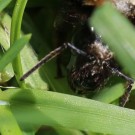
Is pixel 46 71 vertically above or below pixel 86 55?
below

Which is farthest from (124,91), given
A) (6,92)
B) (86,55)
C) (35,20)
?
(35,20)

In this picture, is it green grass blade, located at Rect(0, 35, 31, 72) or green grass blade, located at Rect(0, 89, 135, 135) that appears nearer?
green grass blade, located at Rect(0, 35, 31, 72)

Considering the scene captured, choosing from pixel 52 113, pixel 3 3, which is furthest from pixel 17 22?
pixel 52 113

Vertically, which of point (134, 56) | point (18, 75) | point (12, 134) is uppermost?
point (134, 56)

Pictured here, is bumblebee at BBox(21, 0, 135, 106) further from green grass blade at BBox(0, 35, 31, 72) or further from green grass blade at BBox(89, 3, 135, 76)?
green grass blade at BBox(89, 3, 135, 76)

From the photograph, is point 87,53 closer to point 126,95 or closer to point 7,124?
point 126,95

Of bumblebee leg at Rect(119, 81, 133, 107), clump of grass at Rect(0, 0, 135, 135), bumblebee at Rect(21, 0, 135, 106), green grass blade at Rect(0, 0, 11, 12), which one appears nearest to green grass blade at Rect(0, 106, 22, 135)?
clump of grass at Rect(0, 0, 135, 135)

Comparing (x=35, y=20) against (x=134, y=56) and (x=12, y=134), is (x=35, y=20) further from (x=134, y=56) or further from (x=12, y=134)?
(x=134, y=56)
